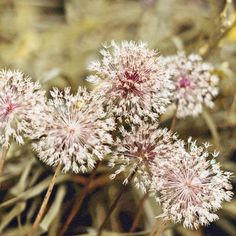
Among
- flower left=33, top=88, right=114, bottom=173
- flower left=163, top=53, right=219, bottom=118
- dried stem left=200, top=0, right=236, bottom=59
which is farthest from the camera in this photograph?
dried stem left=200, top=0, right=236, bottom=59

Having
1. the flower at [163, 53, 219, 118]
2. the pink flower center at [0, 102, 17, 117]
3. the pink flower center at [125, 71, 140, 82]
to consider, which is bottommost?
the pink flower center at [0, 102, 17, 117]

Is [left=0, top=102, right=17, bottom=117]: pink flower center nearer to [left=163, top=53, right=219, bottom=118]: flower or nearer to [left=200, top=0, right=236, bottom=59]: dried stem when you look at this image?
[left=163, top=53, right=219, bottom=118]: flower

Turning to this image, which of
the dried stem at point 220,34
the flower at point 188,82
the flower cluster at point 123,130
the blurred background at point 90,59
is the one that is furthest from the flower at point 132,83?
the dried stem at point 220,34

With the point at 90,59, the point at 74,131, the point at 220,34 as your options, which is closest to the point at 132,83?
the point at 74,131

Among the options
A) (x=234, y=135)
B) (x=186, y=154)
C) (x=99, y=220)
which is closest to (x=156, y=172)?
(x=186, y=154)

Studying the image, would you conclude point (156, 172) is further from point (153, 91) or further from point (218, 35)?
point (218, 35)

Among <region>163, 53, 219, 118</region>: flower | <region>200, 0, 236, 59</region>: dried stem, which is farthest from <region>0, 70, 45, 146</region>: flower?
<region>200, 0, 236, 59</region>: dried stem
